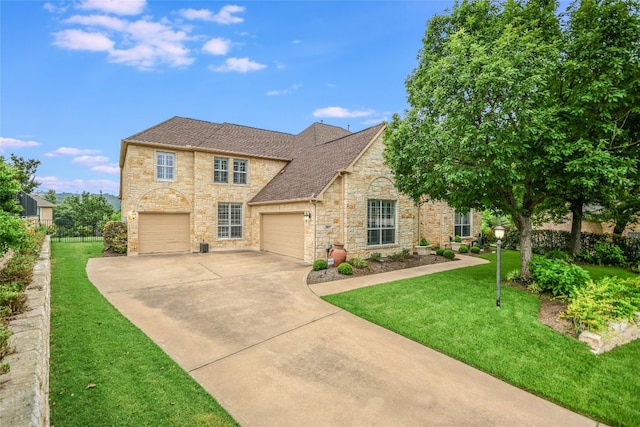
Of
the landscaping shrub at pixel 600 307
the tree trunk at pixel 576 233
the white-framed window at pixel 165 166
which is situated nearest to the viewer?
the landscaping shrub at pixel 600 307

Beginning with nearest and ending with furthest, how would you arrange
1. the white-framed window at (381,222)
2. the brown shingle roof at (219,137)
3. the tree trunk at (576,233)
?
the tree trunk at (576,233)
the white-framed window at (381,222)
the brown shingle roof at (219,137)

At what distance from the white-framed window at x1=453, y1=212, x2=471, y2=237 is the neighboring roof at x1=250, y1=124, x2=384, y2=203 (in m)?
8.58

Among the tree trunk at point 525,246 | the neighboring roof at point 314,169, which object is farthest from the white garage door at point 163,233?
the tree trunk at point 525,246

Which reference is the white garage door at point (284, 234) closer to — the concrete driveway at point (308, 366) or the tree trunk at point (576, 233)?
the concrete driveway at point (308, 366)

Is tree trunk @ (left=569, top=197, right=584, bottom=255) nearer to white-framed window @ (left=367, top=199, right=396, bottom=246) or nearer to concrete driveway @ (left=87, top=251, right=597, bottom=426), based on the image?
white-framed window @ (left=367, top=199, right=396, bottom=246)

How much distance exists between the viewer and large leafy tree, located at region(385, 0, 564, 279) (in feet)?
23.8

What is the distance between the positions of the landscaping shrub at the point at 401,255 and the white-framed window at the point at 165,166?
42.5 ft

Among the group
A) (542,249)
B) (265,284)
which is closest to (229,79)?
(265,284)

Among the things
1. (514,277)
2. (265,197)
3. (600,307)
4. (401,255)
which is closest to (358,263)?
(401,255)

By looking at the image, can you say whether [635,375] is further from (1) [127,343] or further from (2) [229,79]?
(2) [229,79]

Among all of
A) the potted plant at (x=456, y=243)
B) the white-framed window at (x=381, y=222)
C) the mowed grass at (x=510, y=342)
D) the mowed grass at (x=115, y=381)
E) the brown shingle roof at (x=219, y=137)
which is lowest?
the mowed grass at (x=510, y=342)

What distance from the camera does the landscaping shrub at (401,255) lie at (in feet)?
44.8

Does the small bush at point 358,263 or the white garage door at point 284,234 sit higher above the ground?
the white garage door at point 284,234

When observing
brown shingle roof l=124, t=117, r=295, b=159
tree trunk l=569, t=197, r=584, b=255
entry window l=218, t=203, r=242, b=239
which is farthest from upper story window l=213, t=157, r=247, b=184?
tree trunk l=569, t=197, r=584, b=255
